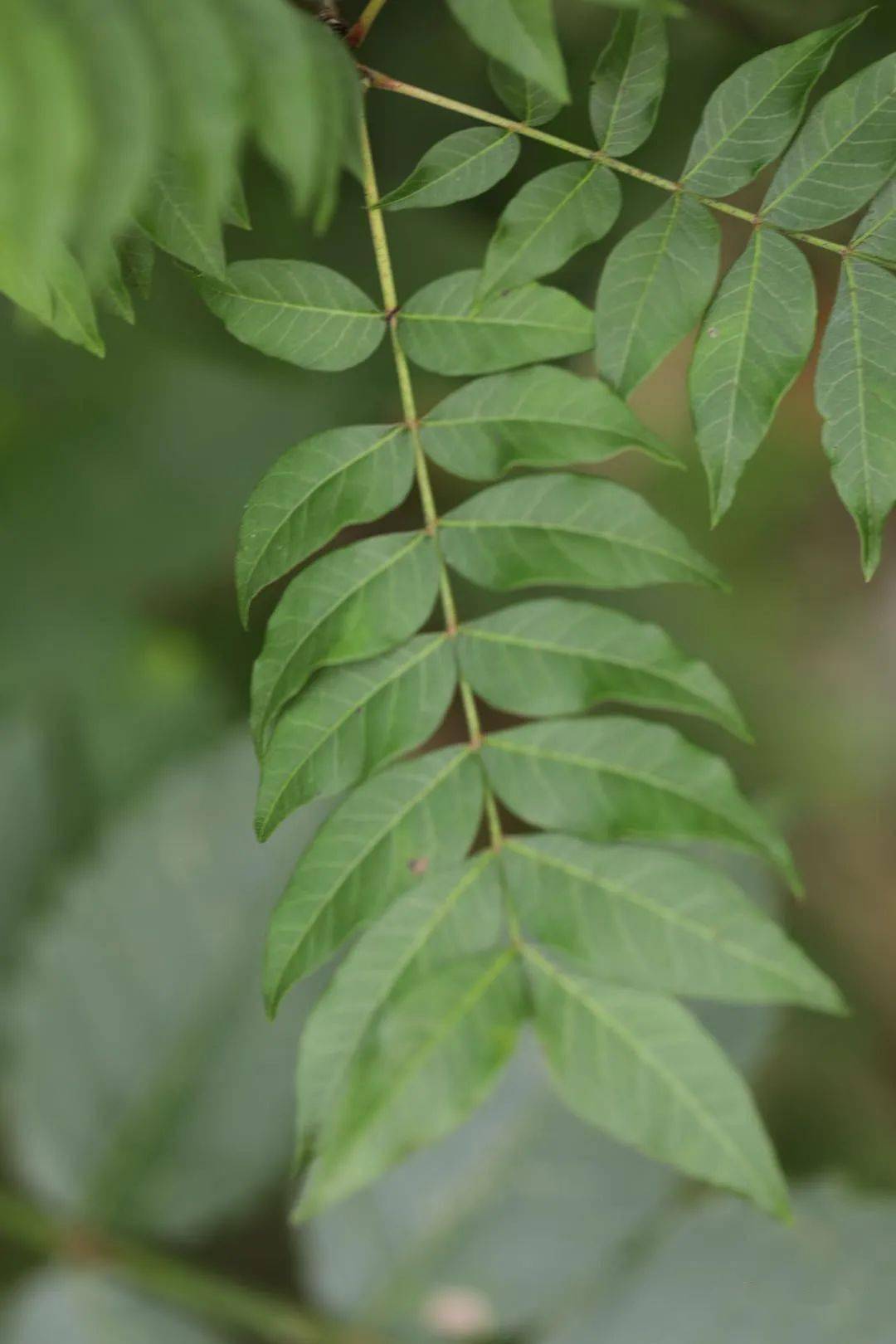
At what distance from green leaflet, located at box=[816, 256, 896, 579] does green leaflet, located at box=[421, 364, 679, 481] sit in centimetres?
12

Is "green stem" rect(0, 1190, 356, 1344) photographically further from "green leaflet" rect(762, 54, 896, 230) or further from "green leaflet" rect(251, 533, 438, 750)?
"green leaflet" rect(762, 54, 896, 230)

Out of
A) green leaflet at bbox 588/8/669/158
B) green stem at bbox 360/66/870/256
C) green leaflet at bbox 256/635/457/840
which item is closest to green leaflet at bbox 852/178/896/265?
green stem at bbox 360/66/870/256

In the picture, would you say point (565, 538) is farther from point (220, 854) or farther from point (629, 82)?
point (220, 854)

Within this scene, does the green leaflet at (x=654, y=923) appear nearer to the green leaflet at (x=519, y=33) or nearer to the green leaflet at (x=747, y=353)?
the green leaflet at (x=747, y=353)

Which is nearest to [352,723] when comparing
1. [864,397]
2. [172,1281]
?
[864,397]

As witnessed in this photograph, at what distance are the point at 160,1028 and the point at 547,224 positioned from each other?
47.4 inches

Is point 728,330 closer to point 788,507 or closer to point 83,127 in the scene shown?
point 83,127

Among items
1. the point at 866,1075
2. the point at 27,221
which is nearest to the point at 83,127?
the point at 27,221

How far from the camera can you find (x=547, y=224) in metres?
0.89

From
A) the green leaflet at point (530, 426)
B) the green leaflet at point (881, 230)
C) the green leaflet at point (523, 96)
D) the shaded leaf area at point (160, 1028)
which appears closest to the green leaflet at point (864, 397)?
the green leaflet at point (881, 230)

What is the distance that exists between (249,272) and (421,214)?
1057mm

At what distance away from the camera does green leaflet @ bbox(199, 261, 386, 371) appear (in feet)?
3.04

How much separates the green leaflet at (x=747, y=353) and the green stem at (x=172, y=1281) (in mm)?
1270

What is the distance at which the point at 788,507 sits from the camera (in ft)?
8.48
